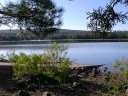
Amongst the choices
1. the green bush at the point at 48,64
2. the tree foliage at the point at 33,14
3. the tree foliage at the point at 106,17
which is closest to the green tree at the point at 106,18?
the tree foliage at the point at 106,17

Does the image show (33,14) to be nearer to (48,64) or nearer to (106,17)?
(48,64)

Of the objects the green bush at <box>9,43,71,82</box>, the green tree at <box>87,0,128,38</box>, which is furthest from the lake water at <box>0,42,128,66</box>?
the green tree at <box>87,0,128,38</box>

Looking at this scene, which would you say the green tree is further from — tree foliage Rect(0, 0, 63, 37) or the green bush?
tree foliage Rect(0, 0, 63, 37)

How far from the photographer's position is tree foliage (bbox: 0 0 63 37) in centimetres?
1322

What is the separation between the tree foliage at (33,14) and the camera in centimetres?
1322

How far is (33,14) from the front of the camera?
13250 millimetres


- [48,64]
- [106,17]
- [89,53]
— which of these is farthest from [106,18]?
[89,53]

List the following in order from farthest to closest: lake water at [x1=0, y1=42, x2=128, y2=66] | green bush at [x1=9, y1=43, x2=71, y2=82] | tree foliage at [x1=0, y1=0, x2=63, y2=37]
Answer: lake water at [x1=0, y1=42, x2=128, y2=66], tree foliage at [x1=0, y1=0, x2=63, y2=37], green bush at [x1=9, y1=43, x2=71, y2=82]

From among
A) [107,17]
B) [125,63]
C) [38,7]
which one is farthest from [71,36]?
[107,17]

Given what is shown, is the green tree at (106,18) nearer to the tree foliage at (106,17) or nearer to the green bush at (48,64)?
the tree foliage at (106,17)

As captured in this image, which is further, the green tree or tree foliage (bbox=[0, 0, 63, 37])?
tree foliage (bbox=[0, 0, 63, 37])

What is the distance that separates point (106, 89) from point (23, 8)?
178 inches

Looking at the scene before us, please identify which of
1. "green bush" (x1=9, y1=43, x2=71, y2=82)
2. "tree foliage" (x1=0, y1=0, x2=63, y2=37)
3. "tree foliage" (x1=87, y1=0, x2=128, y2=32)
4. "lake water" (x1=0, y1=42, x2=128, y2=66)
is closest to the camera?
"tree foliage" (x1=87, y1=0, x2=128, y2=32)

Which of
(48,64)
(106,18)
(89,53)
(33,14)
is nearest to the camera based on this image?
(106,18)
